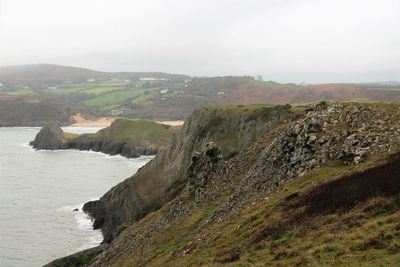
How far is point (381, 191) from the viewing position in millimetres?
25750

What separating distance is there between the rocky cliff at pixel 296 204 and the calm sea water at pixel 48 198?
57.7 feet

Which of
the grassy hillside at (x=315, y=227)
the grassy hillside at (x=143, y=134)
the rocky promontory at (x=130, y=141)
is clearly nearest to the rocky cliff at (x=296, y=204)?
the grassy hillside at (x=315, y=227)

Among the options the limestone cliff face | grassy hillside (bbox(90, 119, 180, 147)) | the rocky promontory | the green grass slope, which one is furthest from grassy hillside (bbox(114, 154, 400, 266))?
grassy hillside (bbox(90, 119, 180, 147))

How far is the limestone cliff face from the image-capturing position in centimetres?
7162

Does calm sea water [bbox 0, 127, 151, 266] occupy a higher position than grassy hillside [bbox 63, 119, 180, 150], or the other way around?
grassy hillside [bbox 63, 119, 180, 150]

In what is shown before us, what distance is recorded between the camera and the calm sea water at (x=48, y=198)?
70.8 metres

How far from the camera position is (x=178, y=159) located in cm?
8062

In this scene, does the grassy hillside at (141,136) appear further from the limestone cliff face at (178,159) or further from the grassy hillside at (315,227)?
the grassy hillside at (315,227)

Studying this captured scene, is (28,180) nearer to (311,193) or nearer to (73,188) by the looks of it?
(73,188)

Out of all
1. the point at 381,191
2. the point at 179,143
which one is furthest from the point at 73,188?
the point at 381,191

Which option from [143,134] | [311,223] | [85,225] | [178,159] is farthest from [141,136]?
[311,223]

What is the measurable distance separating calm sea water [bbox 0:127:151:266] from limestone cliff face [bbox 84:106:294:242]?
5174mm

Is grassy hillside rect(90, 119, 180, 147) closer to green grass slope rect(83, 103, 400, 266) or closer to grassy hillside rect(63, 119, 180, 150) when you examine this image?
grassy hillside rect(63, 119, 180, 150)

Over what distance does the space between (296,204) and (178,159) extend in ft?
170
